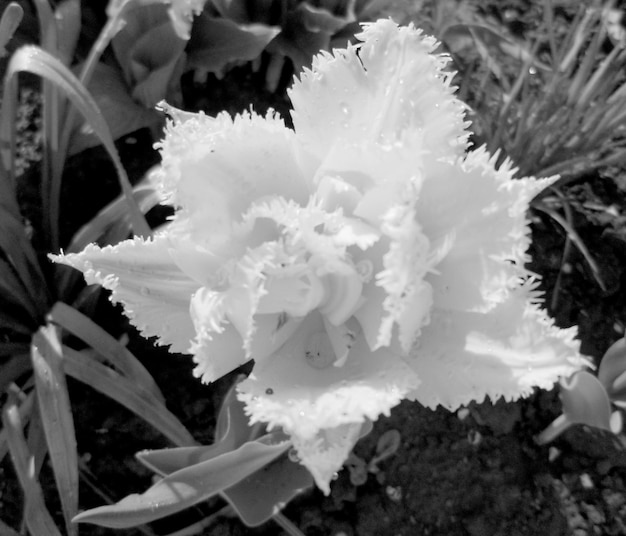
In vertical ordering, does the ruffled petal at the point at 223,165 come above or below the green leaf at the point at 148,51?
above

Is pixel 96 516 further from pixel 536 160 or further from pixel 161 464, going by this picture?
pixel 536 160

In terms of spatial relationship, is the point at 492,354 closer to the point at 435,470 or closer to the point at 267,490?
the point at 267,490

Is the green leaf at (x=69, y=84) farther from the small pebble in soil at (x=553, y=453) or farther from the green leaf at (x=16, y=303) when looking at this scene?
the small pebble in soil at (x=553, y=453)

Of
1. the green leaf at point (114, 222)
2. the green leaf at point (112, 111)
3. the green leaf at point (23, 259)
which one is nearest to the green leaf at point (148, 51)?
the green leaf at point (112, 111)

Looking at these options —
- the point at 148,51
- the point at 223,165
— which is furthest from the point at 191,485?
the point at 148,51

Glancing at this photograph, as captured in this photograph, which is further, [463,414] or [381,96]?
[463,414]

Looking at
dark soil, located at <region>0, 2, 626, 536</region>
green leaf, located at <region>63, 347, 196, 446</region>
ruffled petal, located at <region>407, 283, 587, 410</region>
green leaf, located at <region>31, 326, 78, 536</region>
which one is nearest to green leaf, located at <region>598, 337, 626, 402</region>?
dark soil, located at <region>0, 2, 626, 536</region>

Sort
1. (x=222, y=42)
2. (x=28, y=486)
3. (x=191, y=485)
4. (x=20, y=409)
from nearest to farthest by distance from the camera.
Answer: (x=191, y=485) → (x=28, y=486) → (x=20, y=409) → (x=222, y=42)

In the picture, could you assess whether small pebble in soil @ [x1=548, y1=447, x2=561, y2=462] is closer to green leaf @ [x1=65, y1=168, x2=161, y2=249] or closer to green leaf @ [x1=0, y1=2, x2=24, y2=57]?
green leaf @ [x1=65, y1=168, x2=161, y2=249]
